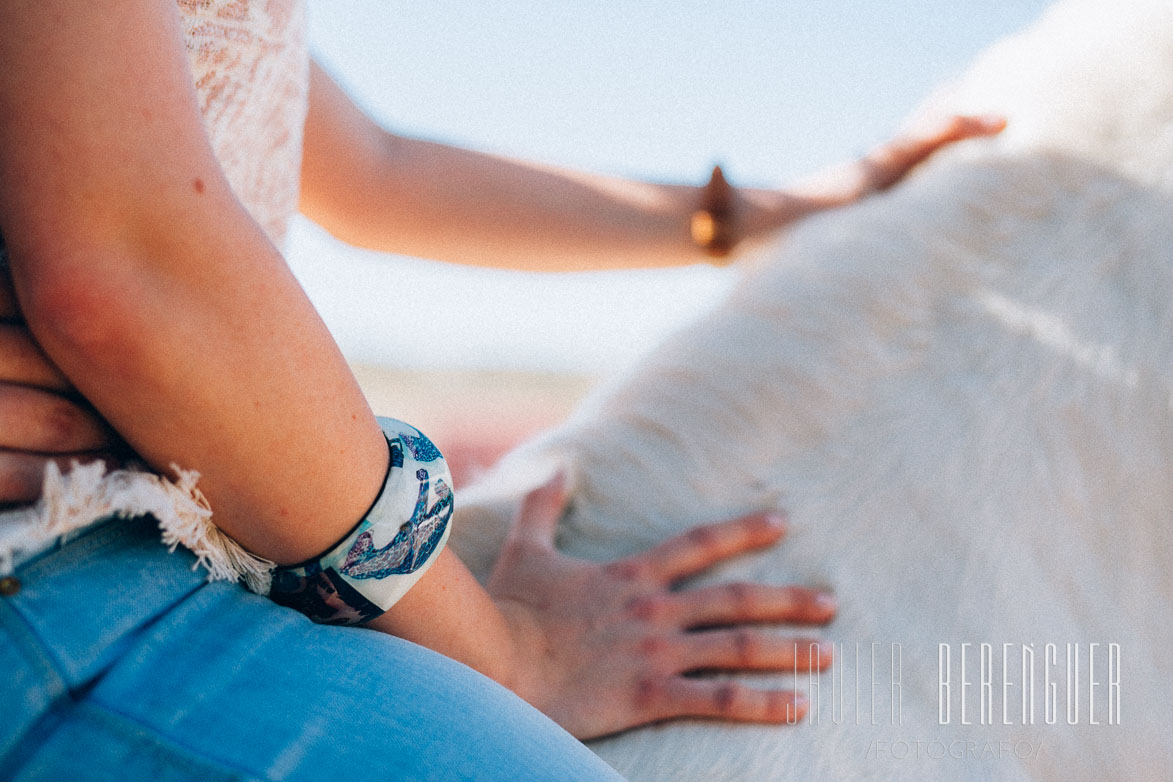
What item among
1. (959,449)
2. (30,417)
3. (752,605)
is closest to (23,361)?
(30,417)

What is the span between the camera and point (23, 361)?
0.43m

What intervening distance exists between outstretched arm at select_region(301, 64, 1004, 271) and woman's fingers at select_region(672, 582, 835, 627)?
0.59 meters

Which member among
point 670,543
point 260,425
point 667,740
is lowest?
point 667,740

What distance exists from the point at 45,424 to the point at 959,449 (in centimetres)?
64

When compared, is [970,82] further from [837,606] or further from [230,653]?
[230,653]

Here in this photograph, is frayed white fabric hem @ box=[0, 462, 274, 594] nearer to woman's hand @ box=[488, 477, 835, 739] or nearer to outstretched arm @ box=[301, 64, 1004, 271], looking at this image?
woman's hand @ box=[488, 477, 835, 739]

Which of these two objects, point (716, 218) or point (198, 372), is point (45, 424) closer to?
point (198, 372)

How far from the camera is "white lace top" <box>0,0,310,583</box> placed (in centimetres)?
42

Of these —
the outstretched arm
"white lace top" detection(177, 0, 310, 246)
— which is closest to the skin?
"white lace top" detection(177, 0, 310, 246)

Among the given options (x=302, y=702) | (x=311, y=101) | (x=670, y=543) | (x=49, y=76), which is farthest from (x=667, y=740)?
(x=311, y=101)

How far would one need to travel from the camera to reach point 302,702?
1.46ft

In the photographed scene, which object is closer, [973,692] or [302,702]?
[302,702]

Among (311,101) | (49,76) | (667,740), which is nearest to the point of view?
(49,76)

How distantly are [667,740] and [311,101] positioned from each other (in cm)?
73
